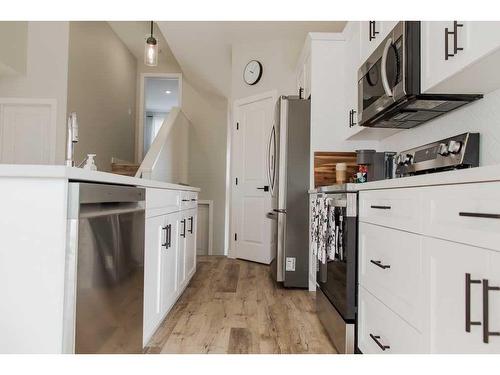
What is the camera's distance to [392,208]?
1372mm

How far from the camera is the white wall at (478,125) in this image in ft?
5.07

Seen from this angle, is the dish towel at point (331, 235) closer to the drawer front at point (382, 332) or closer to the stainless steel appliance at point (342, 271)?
the stainless steel appliance at point (342, 271)

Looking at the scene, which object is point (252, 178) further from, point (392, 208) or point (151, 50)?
point (392, 208)

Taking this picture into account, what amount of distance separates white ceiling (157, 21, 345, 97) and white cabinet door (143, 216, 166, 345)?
2.98 meters

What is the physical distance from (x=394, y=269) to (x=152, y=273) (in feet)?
4.02

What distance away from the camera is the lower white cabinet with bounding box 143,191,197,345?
70.6 inches

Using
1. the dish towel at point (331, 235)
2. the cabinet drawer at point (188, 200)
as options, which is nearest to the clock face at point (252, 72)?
the cabinet drawer at point (188, 200)

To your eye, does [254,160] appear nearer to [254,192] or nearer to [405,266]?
[254,192]

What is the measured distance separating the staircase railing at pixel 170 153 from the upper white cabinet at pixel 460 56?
9.75 feet

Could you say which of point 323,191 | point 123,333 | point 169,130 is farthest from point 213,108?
point 123,333

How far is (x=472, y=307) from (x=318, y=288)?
62.0 inches

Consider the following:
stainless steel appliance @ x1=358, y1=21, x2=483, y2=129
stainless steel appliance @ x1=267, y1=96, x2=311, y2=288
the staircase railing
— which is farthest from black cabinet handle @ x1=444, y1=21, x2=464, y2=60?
the staircase railing

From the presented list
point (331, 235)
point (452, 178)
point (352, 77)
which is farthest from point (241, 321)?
point (352, 77)

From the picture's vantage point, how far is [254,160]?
4562 millimetres
